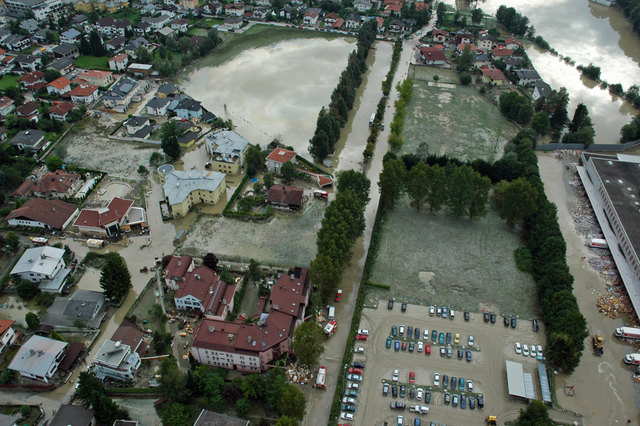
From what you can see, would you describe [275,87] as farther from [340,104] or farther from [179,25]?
[179,25]

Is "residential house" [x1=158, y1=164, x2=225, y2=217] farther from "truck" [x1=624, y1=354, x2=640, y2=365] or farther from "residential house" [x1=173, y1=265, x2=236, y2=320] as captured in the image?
"truck" [x1=624, y1=354, x2=640, y2=365]

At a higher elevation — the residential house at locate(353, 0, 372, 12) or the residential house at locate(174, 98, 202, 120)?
the residential house at locate(353, 0, 372, 12)

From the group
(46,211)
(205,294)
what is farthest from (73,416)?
(46,211)

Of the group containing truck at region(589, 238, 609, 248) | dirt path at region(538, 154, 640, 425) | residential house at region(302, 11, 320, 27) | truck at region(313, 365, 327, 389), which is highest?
residential house at region(302, 11, 320, 27)

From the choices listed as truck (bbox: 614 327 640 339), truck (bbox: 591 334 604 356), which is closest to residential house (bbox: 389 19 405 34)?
truck (bbox: 614 327 640 339)

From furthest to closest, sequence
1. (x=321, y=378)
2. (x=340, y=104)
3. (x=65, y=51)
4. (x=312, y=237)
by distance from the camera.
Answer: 1. (x=65, y=51)
2. (x=340, y=104)
3. (x=312, y=237)
4. (x=321, y=378)

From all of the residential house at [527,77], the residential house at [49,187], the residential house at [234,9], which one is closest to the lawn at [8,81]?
the residential house at [49,187]

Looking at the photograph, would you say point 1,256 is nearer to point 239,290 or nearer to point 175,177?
point 175,177

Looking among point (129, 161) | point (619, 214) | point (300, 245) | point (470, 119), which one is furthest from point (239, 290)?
point (470, 119)
